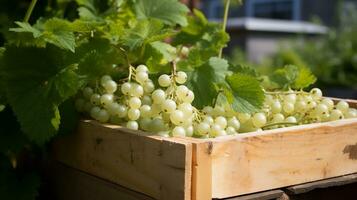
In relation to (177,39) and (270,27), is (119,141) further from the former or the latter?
(270,27)

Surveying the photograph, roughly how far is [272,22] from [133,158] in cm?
663

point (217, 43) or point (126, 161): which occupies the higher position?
point (217, 43)

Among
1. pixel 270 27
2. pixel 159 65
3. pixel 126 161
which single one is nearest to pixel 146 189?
pixel 126 161

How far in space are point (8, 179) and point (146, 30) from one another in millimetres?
417

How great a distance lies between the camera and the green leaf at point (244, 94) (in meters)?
0.96

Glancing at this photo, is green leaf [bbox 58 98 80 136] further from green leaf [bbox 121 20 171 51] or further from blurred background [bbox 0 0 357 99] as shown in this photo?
blurred background [bbox 0 0 357 99]

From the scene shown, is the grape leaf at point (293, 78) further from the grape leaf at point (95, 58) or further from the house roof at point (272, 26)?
the house roof at point (272, 26)

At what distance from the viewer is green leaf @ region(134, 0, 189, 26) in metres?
1.21

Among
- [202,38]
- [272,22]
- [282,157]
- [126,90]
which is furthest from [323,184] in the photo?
[272,22]

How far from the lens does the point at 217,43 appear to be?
3.99 feet

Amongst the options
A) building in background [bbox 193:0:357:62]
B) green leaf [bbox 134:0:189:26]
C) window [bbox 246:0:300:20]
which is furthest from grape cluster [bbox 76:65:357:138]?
window [bbox 246:0:300:20]

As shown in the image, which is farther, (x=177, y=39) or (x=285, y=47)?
(x=285, y=47)

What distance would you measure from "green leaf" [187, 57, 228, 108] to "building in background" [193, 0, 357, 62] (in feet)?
17.7

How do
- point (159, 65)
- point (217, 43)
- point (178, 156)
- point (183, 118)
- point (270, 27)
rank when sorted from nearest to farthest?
point (178, 156), point (183, 118), point (159, 65), point (217, 43), point (270, 27)
